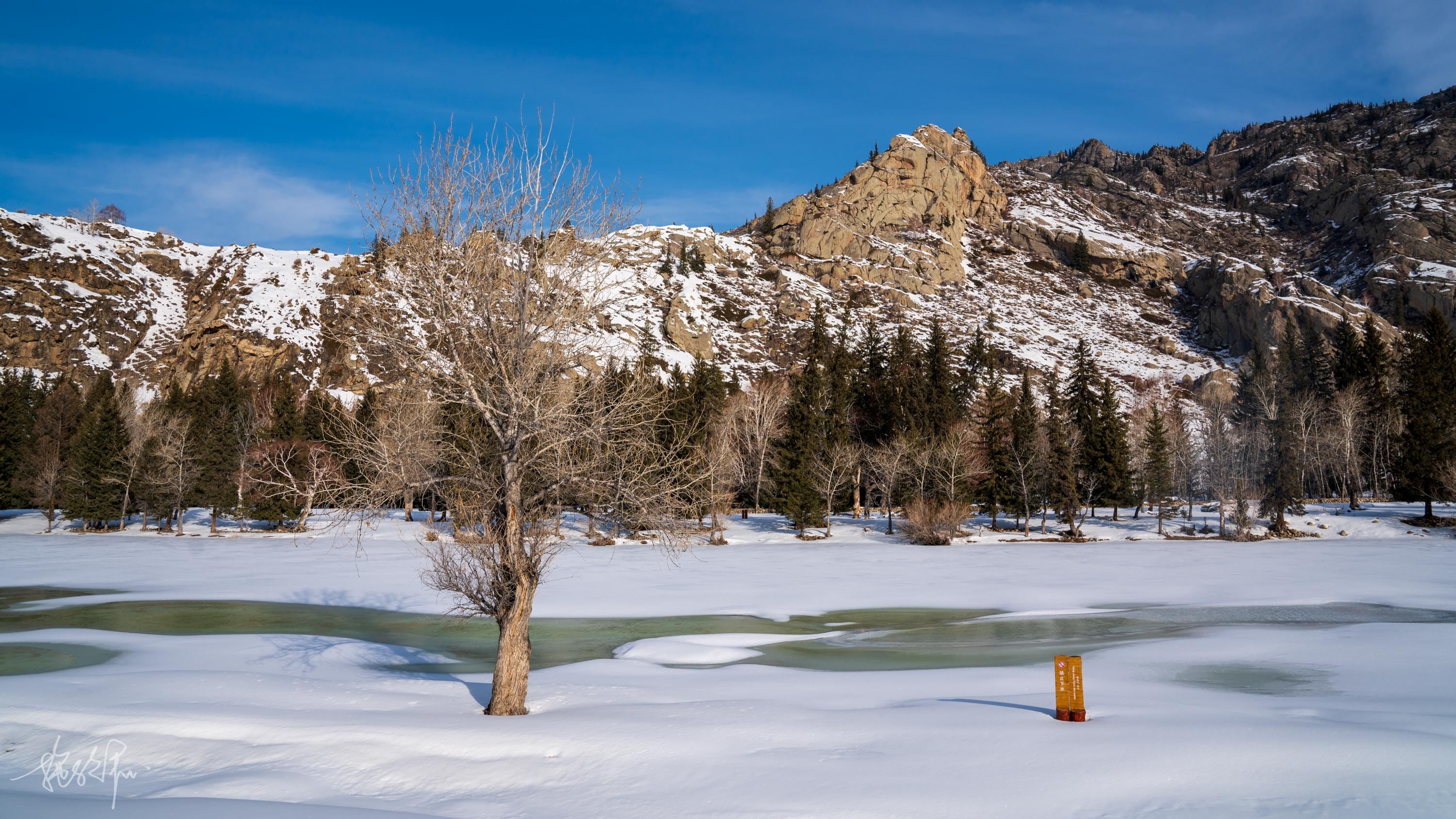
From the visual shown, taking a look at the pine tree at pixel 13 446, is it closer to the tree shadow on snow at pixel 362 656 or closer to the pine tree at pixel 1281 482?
the tree shadow on snow at pixel 362 656

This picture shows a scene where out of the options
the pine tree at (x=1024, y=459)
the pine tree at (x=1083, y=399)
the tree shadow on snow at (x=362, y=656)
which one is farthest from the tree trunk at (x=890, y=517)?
the tree shadow on snow at (x=362, y=656)

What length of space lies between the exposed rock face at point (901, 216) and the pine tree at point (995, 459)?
8113 cm

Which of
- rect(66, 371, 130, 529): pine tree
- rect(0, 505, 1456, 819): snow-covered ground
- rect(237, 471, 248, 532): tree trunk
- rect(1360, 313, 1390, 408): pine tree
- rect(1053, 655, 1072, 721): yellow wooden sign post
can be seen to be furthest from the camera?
rect(1360, 313, 1390, 408): pine tree

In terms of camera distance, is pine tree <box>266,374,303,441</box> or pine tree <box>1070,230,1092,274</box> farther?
pine tree <box>1070,230,1092,274</box>

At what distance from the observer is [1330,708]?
33.6ft

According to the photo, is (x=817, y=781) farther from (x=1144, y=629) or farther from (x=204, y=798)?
(x=1144, y=629)

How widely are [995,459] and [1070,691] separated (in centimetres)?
5063

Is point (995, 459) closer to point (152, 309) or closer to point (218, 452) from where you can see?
point (218, 452)

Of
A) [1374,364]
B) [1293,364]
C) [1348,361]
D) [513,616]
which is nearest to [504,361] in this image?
[513,616]

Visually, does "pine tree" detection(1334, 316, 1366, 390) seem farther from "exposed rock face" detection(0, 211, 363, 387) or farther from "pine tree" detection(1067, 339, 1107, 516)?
"exposed rock face" detection(0, 211, 363, 387)

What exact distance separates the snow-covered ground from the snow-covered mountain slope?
6228 centimetres

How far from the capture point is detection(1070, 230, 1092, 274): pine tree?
16062cm

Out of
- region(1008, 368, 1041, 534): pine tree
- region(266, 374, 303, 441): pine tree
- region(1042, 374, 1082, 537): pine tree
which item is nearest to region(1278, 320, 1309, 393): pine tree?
region(1008, 368, 1041, 534): pine tree

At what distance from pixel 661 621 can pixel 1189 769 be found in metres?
17.1
